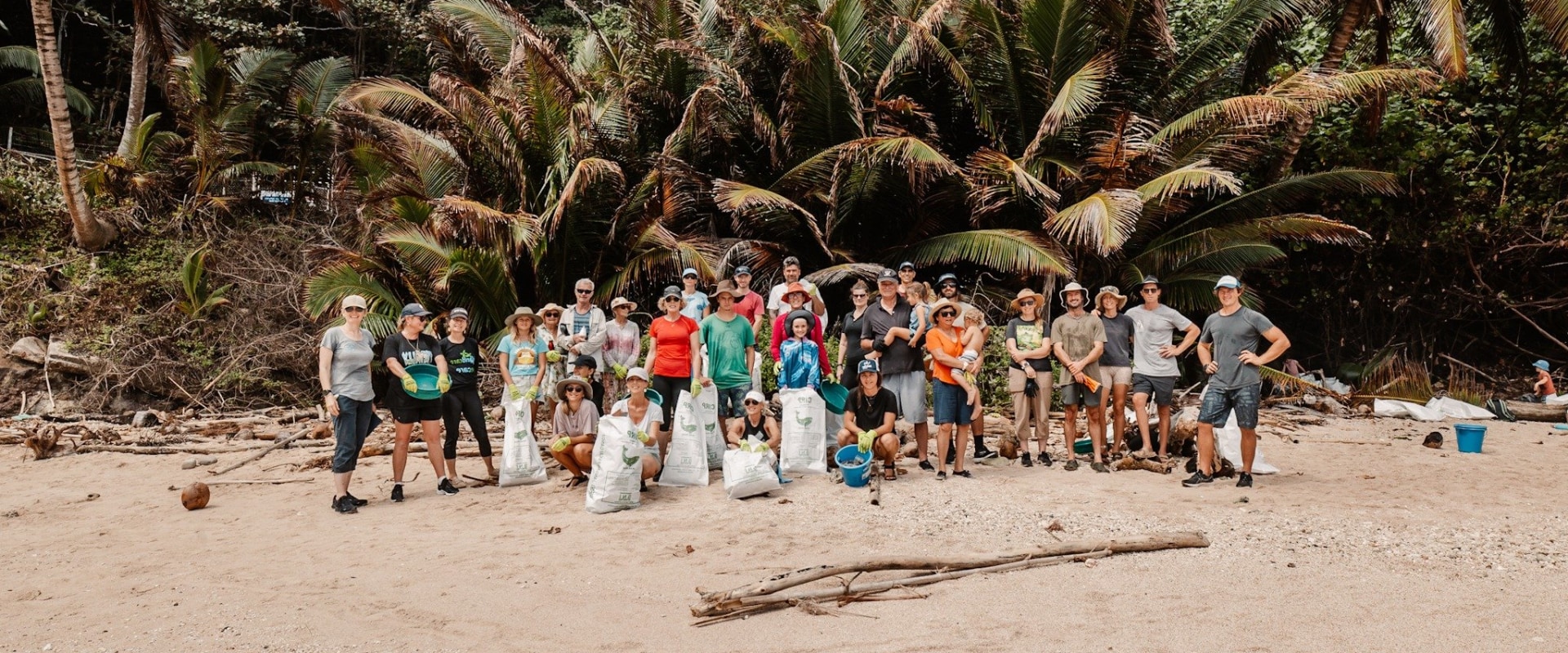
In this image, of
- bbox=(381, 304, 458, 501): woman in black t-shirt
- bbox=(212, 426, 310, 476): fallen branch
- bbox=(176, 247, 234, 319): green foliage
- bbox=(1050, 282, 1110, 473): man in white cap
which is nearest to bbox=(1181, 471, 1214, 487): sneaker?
bbox=(1050, 282, 1110, 473): man in white cap

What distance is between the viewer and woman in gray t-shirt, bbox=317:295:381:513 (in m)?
6.86

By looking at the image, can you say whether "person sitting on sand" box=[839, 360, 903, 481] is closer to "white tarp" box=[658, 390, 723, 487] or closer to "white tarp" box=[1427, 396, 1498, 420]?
"white tarp" box=[658, 390, 723, 487]

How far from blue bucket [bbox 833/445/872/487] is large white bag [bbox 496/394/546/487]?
2.38m

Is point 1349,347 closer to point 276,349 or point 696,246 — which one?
point 696,246

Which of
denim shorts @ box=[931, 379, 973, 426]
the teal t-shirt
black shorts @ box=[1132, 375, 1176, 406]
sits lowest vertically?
denim shorts @ box=[931, 379, 973, 426]

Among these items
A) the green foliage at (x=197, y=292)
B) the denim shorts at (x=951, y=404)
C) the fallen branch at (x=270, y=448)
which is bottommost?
the fallen branch at (x=270, y=448)

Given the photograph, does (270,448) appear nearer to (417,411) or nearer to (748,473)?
(417,411)

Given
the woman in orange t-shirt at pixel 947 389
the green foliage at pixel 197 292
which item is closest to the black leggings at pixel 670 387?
the woman in orange t-shirt at pixel 947 389

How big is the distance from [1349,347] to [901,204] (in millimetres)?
7823

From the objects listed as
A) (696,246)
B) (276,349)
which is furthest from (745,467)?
(276,349)

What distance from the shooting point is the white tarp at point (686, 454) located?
7438 millimetres

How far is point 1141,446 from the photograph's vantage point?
8.52 meters

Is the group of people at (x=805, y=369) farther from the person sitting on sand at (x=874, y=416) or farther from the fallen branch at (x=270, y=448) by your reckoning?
the fallen branch at (x=270, y=448)

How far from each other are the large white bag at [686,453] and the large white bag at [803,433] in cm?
65
